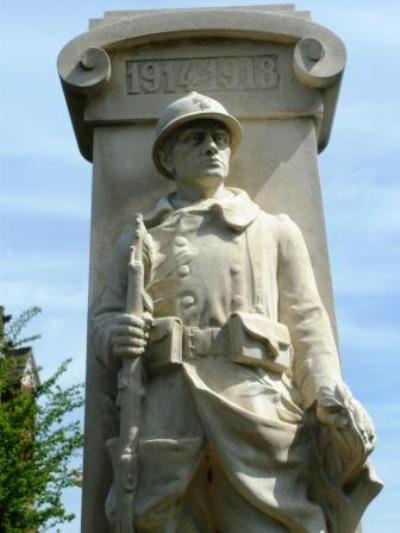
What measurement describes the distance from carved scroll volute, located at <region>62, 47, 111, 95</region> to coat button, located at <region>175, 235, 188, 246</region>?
1512mm

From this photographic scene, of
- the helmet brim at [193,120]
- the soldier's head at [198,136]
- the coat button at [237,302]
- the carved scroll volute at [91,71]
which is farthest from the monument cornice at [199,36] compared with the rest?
the coat button at [237,302]

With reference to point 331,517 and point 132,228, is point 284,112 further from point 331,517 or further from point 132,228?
point 331,517

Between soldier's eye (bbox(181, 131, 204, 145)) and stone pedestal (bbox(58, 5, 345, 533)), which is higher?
stone pedestal (bbox(58, 5, 345, 533))

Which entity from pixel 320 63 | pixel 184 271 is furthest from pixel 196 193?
pixel 320 63

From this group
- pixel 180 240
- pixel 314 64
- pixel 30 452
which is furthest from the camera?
pixel 30 452

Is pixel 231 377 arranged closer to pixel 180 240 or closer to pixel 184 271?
pixel 184 271

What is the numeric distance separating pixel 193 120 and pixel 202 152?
20cm

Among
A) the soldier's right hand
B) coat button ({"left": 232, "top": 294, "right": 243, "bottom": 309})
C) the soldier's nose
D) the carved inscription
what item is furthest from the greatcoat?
the carved inscription

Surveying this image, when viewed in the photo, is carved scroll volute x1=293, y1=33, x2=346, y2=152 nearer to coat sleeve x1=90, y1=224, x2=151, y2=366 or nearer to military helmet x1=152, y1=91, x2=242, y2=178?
military helmet x1=152, y1=91, x2=242, y2=178

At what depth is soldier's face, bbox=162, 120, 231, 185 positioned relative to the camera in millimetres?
5984

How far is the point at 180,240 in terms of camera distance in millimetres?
5742

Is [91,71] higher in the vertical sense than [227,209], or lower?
higher

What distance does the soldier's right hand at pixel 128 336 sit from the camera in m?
5.24

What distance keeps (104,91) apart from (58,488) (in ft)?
38.3
